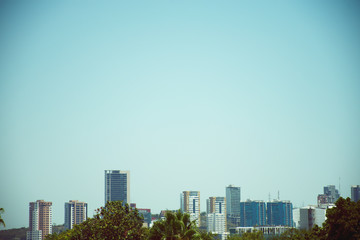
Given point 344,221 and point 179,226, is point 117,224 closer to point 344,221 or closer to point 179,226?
point 179,226

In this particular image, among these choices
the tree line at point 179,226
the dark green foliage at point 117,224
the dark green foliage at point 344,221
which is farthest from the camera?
the dark green foliage at point 117,224

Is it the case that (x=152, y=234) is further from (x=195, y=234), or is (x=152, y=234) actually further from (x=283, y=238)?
(x=283, y=238)

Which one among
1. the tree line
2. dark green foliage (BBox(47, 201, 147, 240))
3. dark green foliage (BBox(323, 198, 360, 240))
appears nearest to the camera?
dark green foliage (BBox(323, 198, 360, 240))

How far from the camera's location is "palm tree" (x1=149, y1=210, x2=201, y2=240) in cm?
5266

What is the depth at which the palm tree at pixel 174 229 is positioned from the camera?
52656mm

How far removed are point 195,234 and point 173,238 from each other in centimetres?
220

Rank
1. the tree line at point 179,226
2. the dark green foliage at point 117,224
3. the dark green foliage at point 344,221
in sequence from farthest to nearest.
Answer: the dark green foliage at point 117,224
the tree line at point 179,226
the dark green foliage at point 344,221

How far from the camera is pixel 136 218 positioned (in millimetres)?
68688

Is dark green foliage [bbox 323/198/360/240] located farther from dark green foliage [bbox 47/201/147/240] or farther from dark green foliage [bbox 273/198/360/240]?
dark green foliage [bbox 47/201/147/240]

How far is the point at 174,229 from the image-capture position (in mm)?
53125

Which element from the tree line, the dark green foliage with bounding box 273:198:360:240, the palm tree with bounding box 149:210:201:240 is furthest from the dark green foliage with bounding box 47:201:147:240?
the dark green foliage with bounding box 273:198:360:240

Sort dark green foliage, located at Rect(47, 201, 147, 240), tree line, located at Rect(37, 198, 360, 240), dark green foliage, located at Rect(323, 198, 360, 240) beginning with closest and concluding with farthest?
dark green foliage, located at Rect(323, 198, 360, 240), tree line, located at Rect(37, 198, 360, 240), dark green foliage, located at Rect(47, 201, 147, 240)

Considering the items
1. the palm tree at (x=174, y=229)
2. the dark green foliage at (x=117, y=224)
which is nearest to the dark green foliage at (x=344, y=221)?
the palm tree at (x=174, y=229)

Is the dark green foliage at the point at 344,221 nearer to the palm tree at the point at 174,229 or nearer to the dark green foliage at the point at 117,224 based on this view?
the palm tree at the point at 174,229
